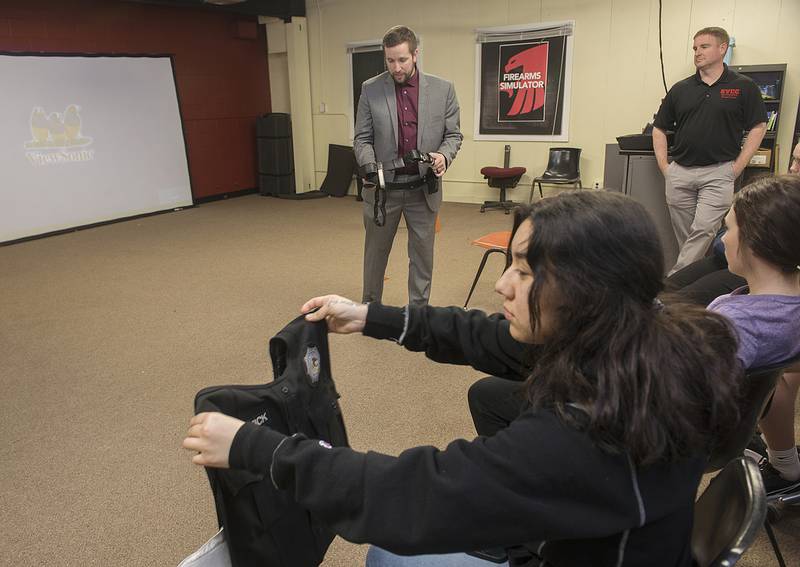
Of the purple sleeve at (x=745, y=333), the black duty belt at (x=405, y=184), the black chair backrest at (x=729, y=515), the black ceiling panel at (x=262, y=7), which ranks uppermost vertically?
the black ceiling panel at (x=262, y=7)

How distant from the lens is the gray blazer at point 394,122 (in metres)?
3.18

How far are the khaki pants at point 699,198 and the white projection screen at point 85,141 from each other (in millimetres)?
5316

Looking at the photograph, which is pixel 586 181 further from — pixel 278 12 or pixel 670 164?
pixel 278 12

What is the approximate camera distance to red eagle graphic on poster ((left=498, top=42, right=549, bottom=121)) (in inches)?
252

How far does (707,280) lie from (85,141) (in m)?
5.89

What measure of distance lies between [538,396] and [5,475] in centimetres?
214

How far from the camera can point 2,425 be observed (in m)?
2.46

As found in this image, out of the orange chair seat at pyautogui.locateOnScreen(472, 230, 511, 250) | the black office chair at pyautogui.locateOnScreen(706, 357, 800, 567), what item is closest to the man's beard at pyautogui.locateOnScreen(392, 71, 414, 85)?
the orange chair seat at pyautogui.locateOnScreen(472, 230, 511, 250)

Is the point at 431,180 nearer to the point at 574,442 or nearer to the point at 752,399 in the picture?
the point at 752,399

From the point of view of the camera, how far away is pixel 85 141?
5965 millimetres

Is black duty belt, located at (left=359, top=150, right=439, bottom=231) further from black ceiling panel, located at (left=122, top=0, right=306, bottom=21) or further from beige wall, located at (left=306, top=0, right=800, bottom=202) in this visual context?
black ceiling panel, located at (left=122, top=0, right=306, bottom=21)


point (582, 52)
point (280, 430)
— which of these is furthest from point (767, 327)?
point (582, 52)

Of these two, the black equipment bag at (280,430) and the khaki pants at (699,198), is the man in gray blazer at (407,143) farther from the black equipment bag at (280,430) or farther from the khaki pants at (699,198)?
the black equipment bag at (280,430)

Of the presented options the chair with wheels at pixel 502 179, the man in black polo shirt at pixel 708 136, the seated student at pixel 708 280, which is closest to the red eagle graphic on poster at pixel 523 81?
the chair with wheels at pixel 502 179
